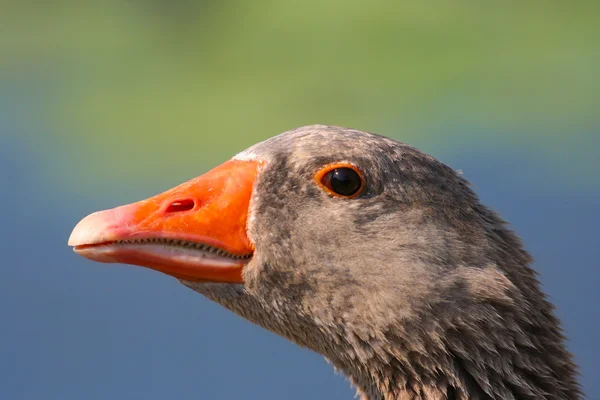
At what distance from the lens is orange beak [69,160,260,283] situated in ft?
6.55

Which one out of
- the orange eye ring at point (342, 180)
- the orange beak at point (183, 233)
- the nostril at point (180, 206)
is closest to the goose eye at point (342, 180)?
the orange eye ring at point (342, 180)

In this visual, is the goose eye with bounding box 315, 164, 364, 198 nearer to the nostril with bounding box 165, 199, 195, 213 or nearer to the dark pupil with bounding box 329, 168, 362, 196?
the dark pupil with bounding box 329, 168, 362, 196

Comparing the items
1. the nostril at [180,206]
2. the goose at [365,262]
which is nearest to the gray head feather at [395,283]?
the goose at [365,262]

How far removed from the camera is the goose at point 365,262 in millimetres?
2023

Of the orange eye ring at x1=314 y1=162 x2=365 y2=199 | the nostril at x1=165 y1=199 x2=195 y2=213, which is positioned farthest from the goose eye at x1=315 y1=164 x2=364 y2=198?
the nostril at x1=165 y1=199 x2=195 y2=213

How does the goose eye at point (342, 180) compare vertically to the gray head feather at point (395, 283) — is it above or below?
above

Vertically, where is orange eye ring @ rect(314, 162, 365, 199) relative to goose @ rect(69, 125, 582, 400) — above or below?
above

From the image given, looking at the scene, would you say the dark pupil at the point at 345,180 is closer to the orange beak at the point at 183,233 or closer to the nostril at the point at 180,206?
the orange beak at the point at 183,233

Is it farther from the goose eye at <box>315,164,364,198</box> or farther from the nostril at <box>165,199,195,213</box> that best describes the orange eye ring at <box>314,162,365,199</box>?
the nostril at <box>165,199,195,213</box>

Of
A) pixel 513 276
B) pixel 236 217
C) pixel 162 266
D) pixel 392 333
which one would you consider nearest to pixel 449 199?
pixel 513 276

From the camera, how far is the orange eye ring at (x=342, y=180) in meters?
2.08

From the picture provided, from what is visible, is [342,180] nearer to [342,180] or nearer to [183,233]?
[342,180]

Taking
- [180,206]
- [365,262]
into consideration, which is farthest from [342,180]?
[180,206]

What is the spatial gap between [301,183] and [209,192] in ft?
0.91
